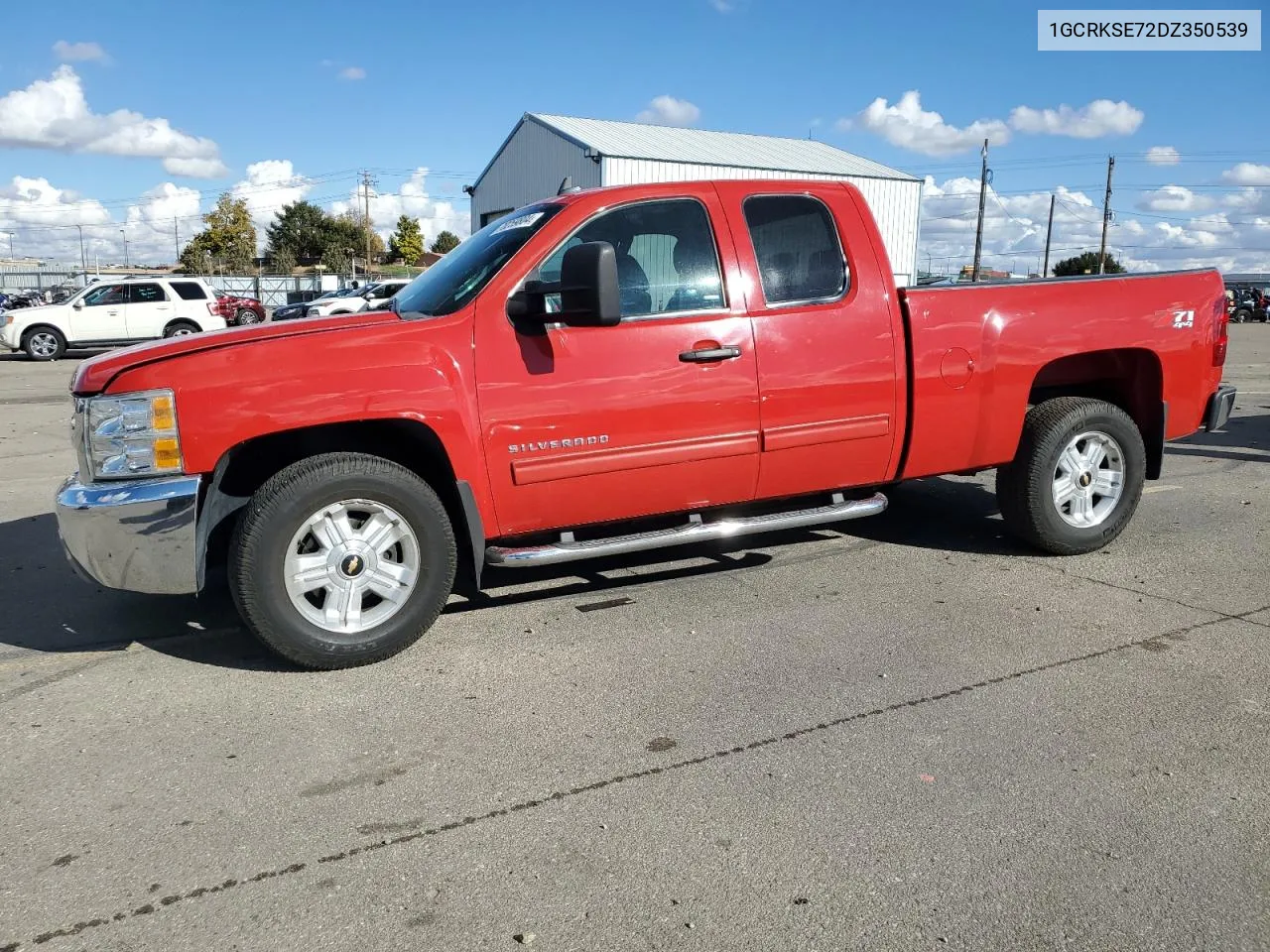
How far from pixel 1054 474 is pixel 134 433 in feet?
14.5

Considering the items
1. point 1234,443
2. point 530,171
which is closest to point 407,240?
point 530,171

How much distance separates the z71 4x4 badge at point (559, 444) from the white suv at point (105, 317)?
1944 centimetres

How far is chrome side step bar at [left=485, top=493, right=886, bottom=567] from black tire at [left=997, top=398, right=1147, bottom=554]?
34.1 inches

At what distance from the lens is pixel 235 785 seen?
308 centimetres

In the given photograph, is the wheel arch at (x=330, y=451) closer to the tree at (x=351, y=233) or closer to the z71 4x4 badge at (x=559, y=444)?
the z71 4x4 badge at (x=559, y=444)

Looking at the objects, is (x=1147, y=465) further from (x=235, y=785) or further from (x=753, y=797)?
(x=235, y=785)

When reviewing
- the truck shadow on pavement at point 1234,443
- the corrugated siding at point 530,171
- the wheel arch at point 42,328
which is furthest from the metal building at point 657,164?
the truck shadow on pavement at point 1234,443

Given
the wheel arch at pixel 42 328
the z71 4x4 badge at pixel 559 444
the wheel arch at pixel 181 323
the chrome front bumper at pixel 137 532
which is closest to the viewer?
the chrome front bumper at pixel 137 532

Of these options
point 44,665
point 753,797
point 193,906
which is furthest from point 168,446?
point 753,797

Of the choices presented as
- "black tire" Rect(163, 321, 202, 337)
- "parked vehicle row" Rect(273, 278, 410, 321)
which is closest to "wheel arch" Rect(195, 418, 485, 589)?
"black tire" Rect(163, 321, 202, 337)

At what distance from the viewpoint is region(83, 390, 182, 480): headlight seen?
3.67m

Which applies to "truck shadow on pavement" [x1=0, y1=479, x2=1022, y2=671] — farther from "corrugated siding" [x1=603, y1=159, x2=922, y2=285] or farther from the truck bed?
"corrugated siding" [x1=603, y1=159, x2=922, y2=285]

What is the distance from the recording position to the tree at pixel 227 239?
239ft

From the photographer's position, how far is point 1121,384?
5617 mm
